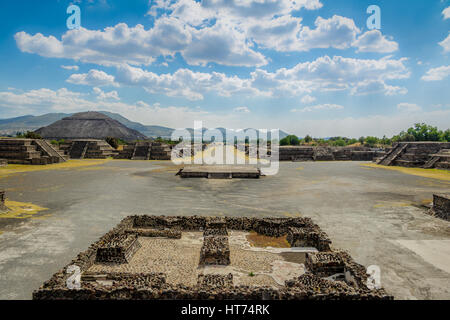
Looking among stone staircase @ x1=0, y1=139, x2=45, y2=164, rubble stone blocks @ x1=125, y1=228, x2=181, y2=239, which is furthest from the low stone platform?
stone staircase @ x1=0, y1=139, x2=45, y2=164

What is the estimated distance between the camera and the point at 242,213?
38.9ft

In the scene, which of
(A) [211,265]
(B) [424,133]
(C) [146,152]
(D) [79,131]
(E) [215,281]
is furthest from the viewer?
(D) [79,131]

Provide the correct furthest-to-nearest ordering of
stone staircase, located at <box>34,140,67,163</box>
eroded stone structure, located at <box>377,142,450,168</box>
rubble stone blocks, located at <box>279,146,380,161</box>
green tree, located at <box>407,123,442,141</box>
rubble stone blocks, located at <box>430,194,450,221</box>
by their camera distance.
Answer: green tree, located at <box>407,123,442,141</box> → rubble stone blocks, located at <box>279,146,380,161</box> → stone staircase, located at <box>34,140,67,163</box> → eroded stone structure, located at <box>377,142,450,168</box> → rubble stone blocks, located at <box>430,194,450,221</box>

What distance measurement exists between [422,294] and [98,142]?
45816 millimetres

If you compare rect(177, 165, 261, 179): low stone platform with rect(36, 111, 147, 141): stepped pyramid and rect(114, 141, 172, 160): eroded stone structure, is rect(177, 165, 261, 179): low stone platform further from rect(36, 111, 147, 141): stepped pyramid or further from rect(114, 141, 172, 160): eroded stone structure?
rect(36, 111, 147, 141): stepped pyramid

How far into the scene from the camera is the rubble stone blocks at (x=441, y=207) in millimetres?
10969

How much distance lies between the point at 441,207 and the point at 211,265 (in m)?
10.5

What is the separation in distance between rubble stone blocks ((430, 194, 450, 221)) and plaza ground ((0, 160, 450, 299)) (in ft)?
1.36

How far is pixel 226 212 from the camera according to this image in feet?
39.3

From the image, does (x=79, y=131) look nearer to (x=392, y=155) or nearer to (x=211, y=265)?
(x=392, y=155)

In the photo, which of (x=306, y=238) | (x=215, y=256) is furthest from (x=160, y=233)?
(x=306, y=238)

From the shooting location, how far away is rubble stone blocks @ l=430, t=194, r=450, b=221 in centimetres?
1097

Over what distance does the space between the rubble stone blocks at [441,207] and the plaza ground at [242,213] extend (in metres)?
0.41
